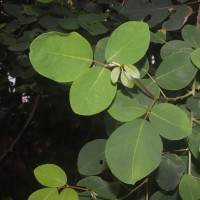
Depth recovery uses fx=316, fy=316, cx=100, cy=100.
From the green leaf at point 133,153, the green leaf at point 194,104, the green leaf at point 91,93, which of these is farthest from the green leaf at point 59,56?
the green leaf at point 194,104

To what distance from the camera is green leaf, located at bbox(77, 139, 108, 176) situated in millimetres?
713

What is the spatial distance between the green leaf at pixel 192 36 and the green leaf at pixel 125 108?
207 mm

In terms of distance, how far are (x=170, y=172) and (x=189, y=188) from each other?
0.07m

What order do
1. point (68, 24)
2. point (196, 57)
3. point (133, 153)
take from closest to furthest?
1. point (133, 153)
2. point (196, 57)
3. point (68, 24)

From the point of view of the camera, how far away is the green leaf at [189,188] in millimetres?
591

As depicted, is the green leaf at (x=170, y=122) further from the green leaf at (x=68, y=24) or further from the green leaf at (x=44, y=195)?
the green leaf at (x=68, y=24)

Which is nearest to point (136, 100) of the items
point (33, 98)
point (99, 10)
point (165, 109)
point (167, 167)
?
point (165, 109)

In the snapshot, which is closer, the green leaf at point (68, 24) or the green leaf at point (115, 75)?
the green leaf at point (115, 75)

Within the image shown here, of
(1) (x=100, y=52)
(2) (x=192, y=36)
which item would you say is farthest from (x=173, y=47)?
(1) (x=100, y=52)

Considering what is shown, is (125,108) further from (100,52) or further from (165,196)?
(165,196)

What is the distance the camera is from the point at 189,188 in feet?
1.96

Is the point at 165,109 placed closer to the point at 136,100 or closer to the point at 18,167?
the point at 136,100

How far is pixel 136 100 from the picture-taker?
24.0 inches

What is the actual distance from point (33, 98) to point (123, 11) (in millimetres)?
1688
